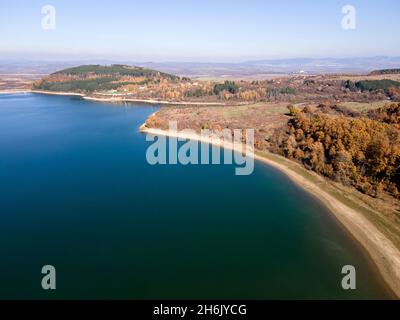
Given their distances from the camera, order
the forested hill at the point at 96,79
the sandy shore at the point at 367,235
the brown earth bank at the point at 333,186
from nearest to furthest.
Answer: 1. the sandy shore at the point at 367,235
2. the brown earth bank at the point at 333,186
3. the forested hill at the point at 96,79

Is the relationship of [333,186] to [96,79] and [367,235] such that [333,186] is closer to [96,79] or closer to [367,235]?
[367,235]

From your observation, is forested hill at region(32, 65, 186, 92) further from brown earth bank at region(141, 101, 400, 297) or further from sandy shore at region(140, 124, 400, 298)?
sandy shore at region(140, 124, 400, 298)

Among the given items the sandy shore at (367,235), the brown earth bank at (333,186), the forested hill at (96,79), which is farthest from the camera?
the forested hill at (96,79)

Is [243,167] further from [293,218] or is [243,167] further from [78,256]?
[78,256]

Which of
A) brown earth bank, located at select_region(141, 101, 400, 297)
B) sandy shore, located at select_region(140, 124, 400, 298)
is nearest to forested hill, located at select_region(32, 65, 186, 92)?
brown earth bank, located at select_region(141, 101, 400, 297)

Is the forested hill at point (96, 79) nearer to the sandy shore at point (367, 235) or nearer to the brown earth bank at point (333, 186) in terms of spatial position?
the brown earth bank at point (333, 186)

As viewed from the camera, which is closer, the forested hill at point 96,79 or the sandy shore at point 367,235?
the sandy shore at point 367,235

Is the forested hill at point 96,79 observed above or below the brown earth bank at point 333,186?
above

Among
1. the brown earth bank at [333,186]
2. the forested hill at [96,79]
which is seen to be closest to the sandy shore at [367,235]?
the brown earth bank at [333,186]
